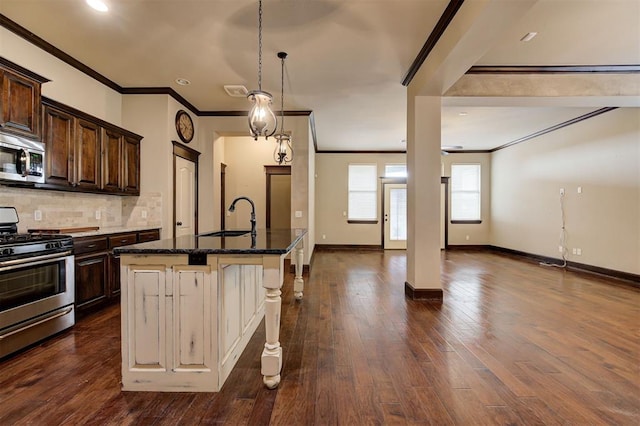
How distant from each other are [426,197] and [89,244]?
12.7 feet

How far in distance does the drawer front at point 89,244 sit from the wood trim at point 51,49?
2.14m

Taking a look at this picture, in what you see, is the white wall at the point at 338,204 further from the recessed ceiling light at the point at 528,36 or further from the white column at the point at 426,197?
the recessed ceiling light at the point at 528,36

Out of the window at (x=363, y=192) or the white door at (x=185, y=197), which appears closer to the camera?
the white door at (x=185, y=197)

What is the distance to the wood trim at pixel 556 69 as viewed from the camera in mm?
3820

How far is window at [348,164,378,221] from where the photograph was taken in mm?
8891

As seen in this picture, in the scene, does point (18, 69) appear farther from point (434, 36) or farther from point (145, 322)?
point (434, 36)

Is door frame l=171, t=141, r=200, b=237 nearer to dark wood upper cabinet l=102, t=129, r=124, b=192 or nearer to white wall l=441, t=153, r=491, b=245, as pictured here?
dark wood upper cabinet l=102, t=129, r=124, b=192

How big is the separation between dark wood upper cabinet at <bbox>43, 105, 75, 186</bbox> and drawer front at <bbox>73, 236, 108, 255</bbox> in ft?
2.29

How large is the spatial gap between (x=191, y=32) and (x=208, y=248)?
2461mm

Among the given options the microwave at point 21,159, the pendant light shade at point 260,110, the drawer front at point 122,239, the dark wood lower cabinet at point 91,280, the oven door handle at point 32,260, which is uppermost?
the pendant light shade at point 260,110

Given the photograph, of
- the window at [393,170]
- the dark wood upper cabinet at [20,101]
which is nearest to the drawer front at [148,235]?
the dark wood upper cabinet at [20,101]

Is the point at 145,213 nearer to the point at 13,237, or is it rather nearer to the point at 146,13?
the point at 13,237

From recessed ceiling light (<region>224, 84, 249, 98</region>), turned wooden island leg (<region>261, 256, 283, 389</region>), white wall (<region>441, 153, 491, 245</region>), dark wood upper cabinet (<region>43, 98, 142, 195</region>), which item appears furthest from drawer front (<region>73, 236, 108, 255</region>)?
white wall (<region>441, 153, 491, 245</region>)

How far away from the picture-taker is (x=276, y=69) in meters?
3.80
